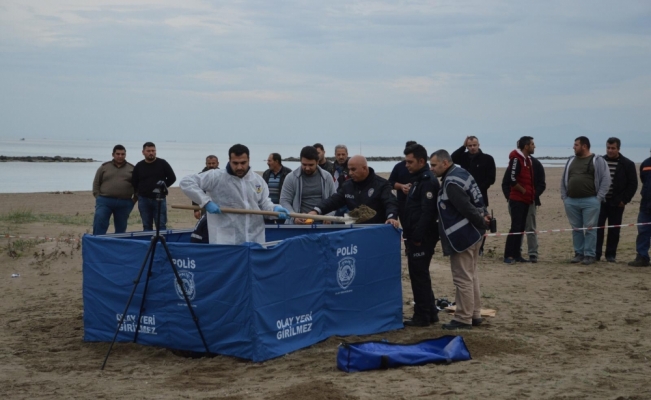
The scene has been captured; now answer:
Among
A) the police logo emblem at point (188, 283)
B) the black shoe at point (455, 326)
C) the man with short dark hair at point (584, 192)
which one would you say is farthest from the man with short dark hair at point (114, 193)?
the man with short dark hair at point (584, 192)

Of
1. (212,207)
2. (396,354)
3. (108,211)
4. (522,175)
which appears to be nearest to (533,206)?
(522,175)

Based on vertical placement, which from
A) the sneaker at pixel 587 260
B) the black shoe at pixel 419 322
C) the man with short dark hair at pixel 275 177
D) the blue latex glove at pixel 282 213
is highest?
the man with short dark hair at pixel 275 177

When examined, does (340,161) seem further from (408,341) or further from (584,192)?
(408,341)

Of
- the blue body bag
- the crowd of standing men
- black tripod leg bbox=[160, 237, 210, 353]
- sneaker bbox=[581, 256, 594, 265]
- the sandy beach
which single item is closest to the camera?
the sandy beach

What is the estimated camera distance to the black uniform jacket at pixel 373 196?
29.0 ft

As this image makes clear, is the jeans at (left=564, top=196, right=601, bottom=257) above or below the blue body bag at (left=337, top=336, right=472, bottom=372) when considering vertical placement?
above

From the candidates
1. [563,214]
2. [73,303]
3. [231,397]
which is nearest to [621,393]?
[231,397]

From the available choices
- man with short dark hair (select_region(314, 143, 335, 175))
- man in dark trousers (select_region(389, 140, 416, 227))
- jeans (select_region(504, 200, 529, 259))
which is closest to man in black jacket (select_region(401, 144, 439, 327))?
man in dark trousers (select_region(389, 140, 416, 227))

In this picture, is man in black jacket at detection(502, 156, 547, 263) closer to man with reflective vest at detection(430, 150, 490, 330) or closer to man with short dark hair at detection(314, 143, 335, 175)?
man with short dark hair at detection(314, 143, 335, 175)

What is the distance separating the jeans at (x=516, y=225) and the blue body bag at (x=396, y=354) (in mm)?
6721

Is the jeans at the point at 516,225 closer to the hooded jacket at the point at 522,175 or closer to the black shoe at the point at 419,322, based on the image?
the hooded jacket at the point at 522,175

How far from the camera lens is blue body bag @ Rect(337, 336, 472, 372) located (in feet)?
21.0

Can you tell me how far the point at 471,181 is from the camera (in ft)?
26.9

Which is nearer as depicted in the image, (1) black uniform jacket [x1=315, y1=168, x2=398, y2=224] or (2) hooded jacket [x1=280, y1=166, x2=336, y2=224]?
(1) black uniform jacket [x1=315, y1=168, x2=398, y2=224]
